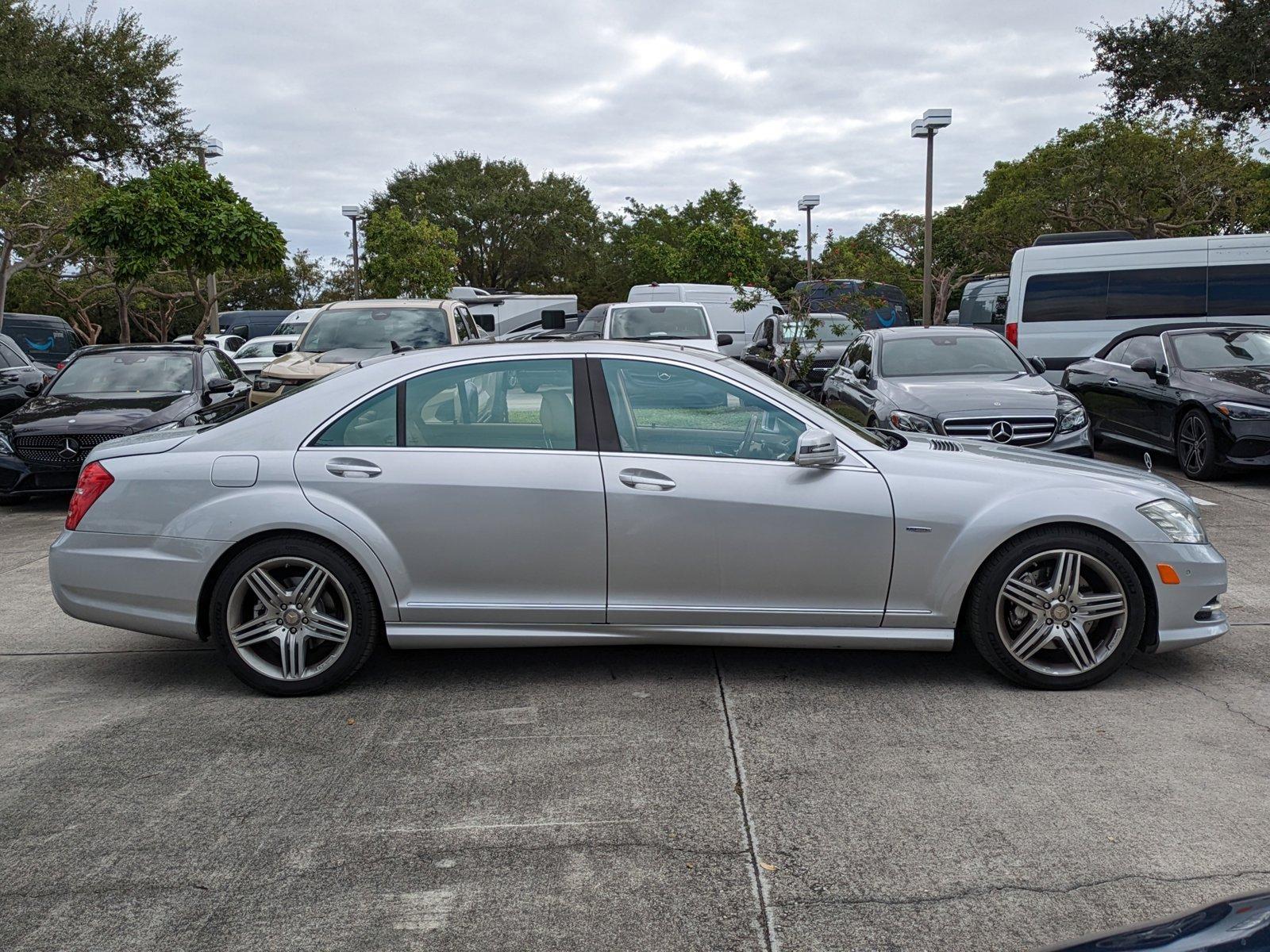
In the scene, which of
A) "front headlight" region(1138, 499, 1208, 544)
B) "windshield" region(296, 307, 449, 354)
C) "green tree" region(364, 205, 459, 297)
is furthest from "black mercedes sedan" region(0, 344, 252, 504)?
"green tree" region(364, 205, 459, 297)

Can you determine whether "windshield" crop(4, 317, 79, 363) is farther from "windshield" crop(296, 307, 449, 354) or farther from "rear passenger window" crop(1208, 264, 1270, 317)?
"rear passenger window" crop(1208, 264, 1270, 317)

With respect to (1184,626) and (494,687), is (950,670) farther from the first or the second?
(494,687)

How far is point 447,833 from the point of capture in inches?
140

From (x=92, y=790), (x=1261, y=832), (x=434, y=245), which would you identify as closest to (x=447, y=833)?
(x=92, y=790)

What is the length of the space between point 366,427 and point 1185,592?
3464 millimetres

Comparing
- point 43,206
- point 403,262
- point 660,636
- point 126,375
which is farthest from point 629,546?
point 43,206

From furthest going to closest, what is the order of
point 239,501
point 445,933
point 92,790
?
point 239,501
point 92,790
point 445,933

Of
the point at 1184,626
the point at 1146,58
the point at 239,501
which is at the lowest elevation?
the point at 1184,626

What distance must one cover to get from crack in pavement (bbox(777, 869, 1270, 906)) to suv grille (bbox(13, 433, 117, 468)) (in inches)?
338

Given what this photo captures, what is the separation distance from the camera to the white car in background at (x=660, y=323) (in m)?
16.2

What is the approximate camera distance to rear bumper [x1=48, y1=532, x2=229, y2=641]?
4.79 metres

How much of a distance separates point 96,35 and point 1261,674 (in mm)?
20049

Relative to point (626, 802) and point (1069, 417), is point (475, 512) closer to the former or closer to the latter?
point (626, 802)

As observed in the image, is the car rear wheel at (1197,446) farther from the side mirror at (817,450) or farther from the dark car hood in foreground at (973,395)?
the side mirror at (817,450)
